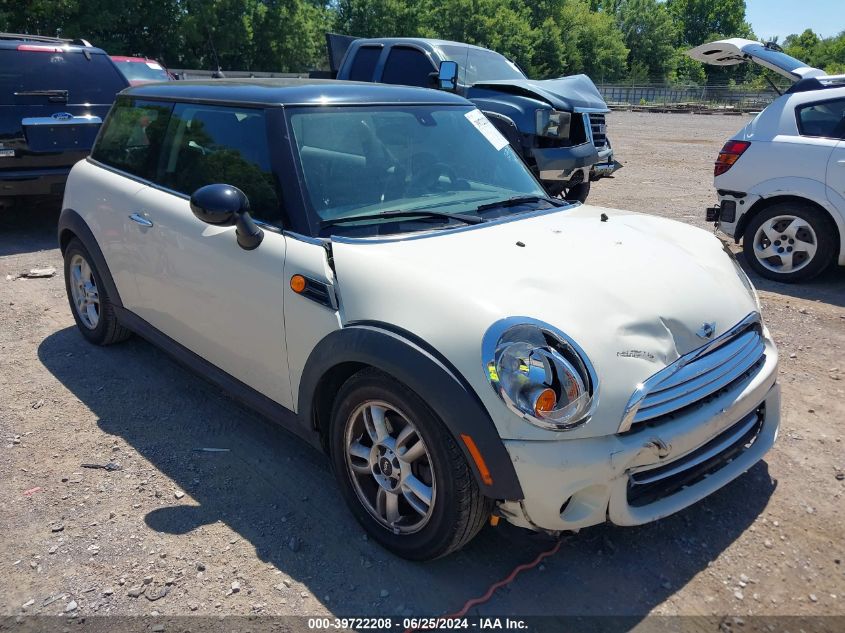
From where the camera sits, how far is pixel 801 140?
6.30m

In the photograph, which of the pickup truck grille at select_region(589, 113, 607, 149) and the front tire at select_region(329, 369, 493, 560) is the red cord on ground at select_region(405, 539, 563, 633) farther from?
the pickup truck grille at select_region(589, 113, 607, 149)

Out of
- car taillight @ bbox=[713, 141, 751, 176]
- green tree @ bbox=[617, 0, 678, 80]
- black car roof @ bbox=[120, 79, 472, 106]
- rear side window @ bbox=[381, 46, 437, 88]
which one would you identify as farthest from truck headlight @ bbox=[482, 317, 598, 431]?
green tree @ bbox=[617, 0, 678, 80]

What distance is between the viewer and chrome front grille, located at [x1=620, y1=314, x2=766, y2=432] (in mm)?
2363

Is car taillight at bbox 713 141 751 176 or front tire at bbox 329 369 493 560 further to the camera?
car taillight at bbox 713 141 751 176

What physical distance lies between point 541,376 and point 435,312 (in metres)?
0.45

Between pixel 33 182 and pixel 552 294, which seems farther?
pixel 33 182

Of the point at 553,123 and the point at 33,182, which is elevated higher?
the point at 553,123

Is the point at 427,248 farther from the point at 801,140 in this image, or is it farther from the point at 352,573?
the point at 801,140

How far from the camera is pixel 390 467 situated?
8.84 ft

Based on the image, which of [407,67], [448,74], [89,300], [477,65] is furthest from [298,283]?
[477,65]

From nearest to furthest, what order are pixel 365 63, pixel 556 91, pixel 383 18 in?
1. pixel 556 91
2. pixel 365 63
3. pixel 383 18

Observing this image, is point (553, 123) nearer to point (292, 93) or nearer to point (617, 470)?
point (292, 93)

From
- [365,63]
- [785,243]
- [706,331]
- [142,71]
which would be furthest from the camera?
[142,71]

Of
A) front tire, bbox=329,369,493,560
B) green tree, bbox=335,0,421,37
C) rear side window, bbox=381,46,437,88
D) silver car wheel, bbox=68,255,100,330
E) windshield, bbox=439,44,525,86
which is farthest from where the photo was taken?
green tree, bbox=335,0,421,37
